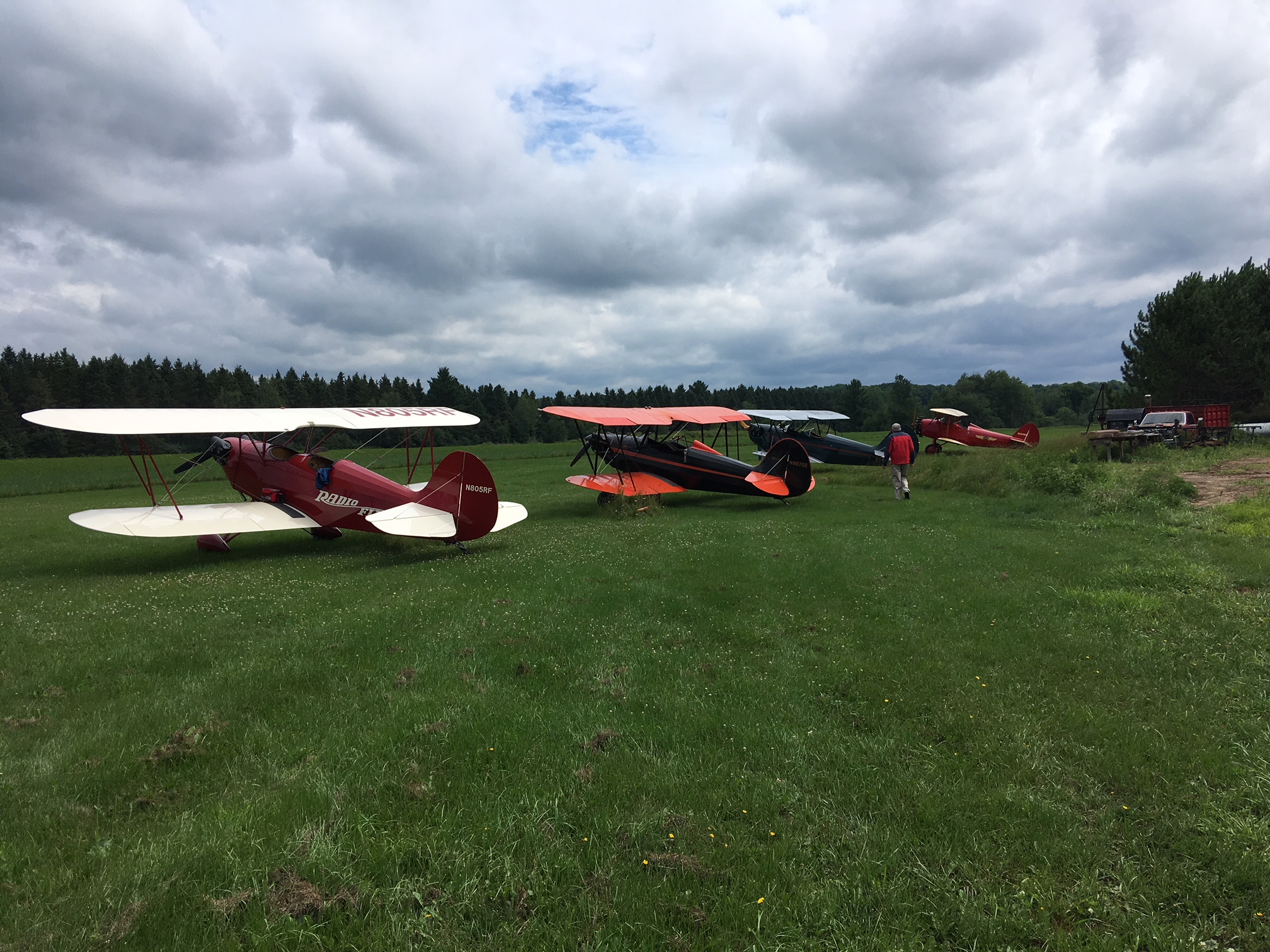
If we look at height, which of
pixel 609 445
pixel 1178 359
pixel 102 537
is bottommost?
pixel 102 537

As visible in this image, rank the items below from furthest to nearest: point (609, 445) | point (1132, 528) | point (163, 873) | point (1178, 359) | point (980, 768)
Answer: point (1178, 359), point (609, 445), point (1132, 528), point (980, 768), point (163, 873)

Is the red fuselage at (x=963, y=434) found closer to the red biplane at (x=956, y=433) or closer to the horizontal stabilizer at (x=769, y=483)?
the red biplane at (x=956, y=433)

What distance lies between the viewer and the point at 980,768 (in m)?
3.46

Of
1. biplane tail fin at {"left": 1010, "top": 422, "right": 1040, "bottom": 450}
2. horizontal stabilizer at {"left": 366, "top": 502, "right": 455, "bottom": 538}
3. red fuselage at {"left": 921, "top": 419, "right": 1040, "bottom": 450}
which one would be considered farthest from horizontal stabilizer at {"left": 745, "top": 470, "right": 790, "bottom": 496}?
red fuselage at {"left": 921, "top": 419, "right": 1040, "bottom": 450}

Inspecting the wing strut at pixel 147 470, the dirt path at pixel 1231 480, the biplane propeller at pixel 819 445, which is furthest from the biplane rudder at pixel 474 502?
the biplane propeller at pixel 819 445

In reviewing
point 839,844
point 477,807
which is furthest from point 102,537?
point 839,844

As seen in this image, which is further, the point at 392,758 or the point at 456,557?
the point at 456,557

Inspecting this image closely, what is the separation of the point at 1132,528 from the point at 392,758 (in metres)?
12.0

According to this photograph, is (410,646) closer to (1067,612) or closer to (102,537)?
(1067,612)

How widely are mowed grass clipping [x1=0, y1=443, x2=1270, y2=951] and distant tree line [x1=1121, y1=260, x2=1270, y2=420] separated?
113 ft

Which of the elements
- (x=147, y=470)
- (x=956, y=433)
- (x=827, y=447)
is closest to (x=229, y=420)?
(x=147, y=470)

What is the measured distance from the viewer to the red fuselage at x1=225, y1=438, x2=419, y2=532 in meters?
11.1

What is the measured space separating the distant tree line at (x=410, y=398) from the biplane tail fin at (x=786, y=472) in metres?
30.0

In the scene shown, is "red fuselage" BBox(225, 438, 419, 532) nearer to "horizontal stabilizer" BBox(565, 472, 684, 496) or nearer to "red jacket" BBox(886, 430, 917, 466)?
"horizontal stabilizer" BBox(565, 472, 684, 496)
